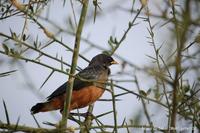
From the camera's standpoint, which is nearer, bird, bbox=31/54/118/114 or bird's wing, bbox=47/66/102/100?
bird, bbox=31/54/118/114

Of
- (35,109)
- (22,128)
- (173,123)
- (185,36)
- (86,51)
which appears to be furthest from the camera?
(35,109)

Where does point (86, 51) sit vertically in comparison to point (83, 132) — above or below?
above

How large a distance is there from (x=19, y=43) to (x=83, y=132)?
2.34 ft

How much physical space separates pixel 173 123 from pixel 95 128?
3.26ft

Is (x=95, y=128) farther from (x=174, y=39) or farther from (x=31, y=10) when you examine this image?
(x=174, y=39)

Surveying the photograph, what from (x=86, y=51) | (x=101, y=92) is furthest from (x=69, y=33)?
(x=101, y=92)

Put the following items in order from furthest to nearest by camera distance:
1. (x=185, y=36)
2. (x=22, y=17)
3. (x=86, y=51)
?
(x=22, y=17) < (x=86, y=51) < (x=185, y=36)

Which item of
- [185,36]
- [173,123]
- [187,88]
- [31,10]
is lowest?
[173,123]

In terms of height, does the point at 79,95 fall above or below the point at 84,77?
below

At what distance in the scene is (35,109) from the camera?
18.0ft

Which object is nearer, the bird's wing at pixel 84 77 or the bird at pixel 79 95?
the bird at pixel 79 95

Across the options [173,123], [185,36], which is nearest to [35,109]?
[173,123]

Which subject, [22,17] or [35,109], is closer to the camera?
[22,17]

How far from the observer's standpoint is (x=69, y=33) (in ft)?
7.40
